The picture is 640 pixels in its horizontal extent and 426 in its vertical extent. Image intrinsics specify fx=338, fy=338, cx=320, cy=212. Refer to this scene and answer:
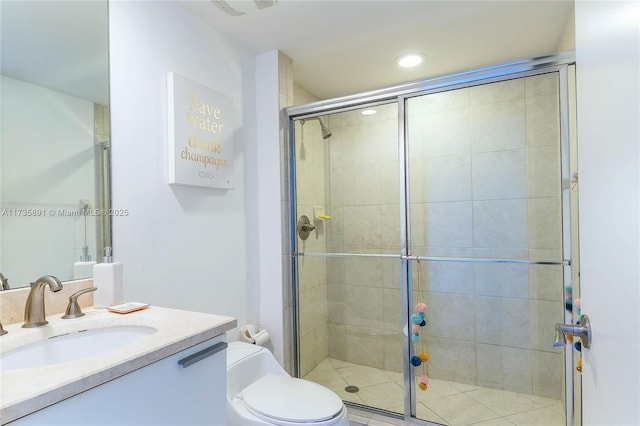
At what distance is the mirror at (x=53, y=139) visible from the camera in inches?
41.9

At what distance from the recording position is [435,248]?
2.22 m

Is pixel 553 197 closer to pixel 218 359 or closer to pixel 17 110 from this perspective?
pixel 218 359

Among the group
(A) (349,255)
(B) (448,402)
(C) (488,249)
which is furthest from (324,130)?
(B) (448,402)

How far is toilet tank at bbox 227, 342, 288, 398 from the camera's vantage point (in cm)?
151

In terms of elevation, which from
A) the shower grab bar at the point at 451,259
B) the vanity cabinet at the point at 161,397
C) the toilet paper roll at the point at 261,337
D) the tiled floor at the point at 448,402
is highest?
the shower grab bar at the point at 451,259

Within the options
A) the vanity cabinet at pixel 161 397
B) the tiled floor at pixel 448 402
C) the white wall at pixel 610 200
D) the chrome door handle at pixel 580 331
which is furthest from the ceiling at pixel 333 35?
the tiled floor at pixel 448 402

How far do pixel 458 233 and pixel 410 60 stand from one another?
47.4 inches

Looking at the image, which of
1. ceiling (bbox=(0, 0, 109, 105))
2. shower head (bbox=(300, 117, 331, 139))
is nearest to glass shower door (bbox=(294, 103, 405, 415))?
shower head (bbox=(300, 117, 331, 139))

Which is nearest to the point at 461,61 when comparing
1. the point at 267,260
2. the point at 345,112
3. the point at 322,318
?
the point at 345,112

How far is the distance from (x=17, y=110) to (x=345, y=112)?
1607 mm

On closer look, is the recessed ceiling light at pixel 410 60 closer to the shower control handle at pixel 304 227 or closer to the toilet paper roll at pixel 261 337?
the shower control handle at pixel 304 227

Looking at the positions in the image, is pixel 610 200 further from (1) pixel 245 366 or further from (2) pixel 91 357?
(1) pixel 245 366

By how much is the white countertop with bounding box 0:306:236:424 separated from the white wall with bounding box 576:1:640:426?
0.89 m

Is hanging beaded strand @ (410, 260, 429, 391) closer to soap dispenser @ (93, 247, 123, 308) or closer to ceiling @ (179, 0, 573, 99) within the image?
ceiling @ (179, 0, 573, 99)
